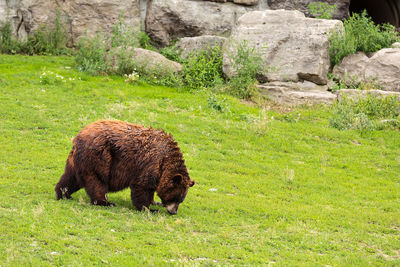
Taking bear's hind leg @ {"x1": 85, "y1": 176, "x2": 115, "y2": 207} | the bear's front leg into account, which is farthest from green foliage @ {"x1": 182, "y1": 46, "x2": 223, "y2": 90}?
bear's hind leg @ {"x1": 85, "y1": 176, "x2": 115, "y2": 207}

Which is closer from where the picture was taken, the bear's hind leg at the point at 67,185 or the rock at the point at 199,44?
the bear's hind leg at the point at 67,185

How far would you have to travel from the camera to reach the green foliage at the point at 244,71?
1905cm

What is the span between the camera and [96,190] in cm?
893

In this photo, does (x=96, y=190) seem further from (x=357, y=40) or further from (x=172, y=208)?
(x=357, y=40)

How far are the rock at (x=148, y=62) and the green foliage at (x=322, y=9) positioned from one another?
7.13 m

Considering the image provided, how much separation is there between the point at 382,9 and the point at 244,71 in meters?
13.2

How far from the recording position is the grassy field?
7.54 meters

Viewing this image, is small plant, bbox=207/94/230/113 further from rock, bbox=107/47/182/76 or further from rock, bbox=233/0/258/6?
rock, bbox=233/0/258/6

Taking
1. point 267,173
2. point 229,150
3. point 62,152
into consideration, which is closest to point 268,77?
point 229,150

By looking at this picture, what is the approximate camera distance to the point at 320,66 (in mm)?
19891

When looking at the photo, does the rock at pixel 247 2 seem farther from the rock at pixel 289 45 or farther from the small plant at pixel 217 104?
the small plant at pixel 217 104

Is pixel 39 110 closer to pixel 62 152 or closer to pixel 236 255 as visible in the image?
pixel 62 152

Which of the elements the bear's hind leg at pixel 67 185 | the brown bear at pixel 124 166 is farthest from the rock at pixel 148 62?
the bear's hind leg at pixel 67 185

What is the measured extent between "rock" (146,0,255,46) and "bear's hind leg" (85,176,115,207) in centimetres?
1546
